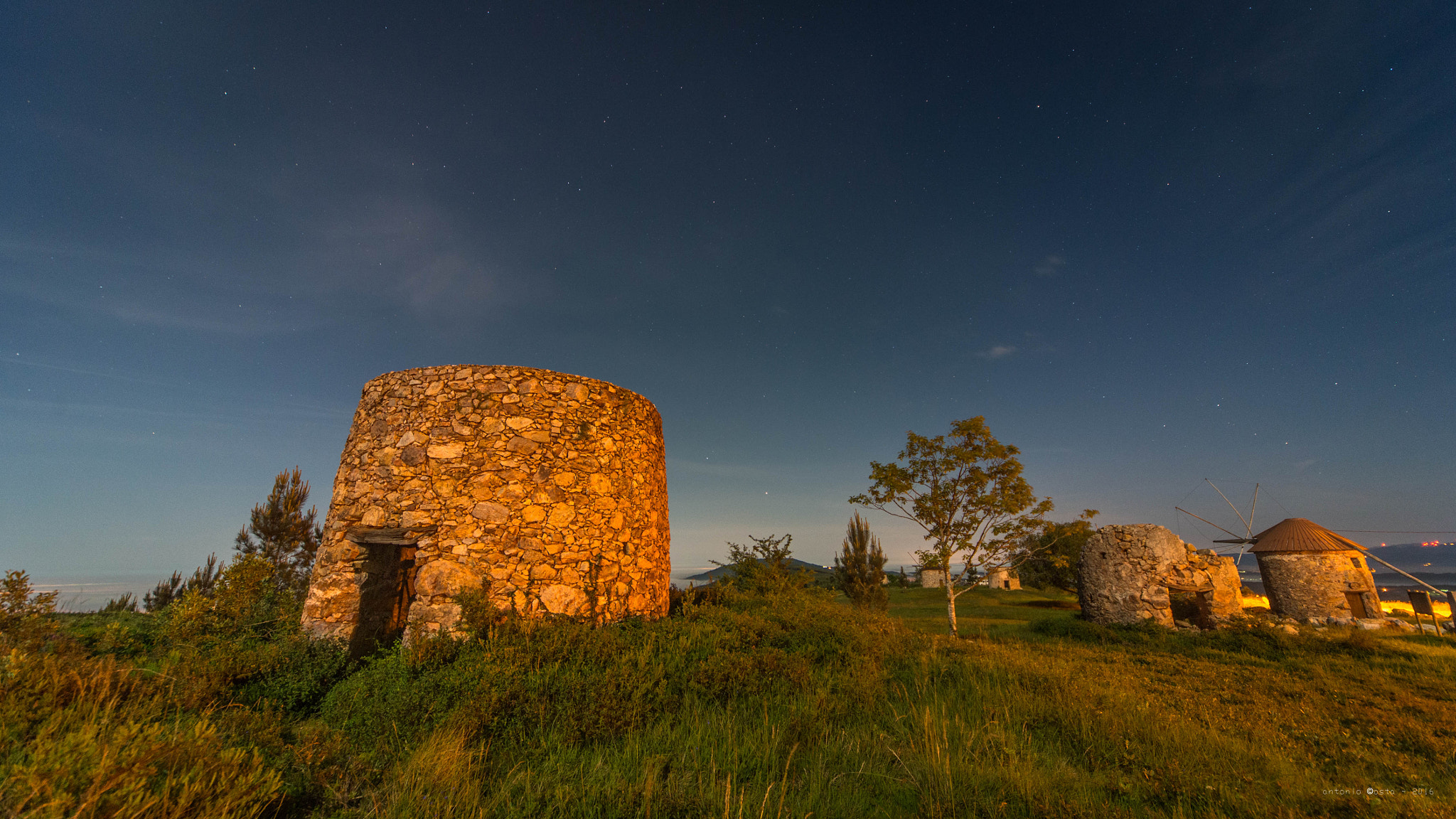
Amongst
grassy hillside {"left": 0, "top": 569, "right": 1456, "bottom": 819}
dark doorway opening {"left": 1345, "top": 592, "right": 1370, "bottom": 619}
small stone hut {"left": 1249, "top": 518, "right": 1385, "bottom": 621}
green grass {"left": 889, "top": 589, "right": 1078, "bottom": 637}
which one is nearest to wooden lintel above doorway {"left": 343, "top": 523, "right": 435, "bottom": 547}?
grassy hillside {"left": 0, "top": 569, "right": 1456, "bottom": 819}

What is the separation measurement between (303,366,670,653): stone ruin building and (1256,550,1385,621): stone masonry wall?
27.1 metres

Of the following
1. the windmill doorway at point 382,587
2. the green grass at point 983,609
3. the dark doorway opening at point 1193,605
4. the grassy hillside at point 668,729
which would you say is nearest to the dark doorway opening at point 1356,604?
the dark doorway opening at point 1193,605

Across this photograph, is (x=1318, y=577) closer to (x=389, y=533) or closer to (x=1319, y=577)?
(x=1319, y=577)

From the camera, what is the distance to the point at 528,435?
8086 millimetres

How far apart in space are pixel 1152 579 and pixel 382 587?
21573 millimetres

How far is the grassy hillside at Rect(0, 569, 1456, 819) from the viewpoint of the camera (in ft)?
11.6

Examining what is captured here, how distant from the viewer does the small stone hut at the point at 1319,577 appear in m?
19.7

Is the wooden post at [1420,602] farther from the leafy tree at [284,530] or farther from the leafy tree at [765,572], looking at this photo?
the leafy tree at [284,530]

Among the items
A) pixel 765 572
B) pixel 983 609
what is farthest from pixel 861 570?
pixel 765 572

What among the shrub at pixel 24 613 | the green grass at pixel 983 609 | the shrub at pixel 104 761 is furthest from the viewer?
the green grass at pixel 983 609

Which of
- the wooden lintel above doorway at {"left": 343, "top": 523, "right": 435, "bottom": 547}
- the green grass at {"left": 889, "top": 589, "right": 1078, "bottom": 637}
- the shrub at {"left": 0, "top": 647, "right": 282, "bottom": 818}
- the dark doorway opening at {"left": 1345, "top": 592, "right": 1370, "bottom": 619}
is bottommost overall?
the green grass at {"left": 889, "top": 589, "right": 1078, "bottom": 637}

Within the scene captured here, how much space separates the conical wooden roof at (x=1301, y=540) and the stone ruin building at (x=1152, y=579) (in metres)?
6.09

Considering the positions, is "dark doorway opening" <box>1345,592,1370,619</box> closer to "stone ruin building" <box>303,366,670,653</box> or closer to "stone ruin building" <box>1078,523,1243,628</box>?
"stone ruin building" <box>1078,523,1243,628</box>

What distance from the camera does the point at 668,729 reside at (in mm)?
5137
